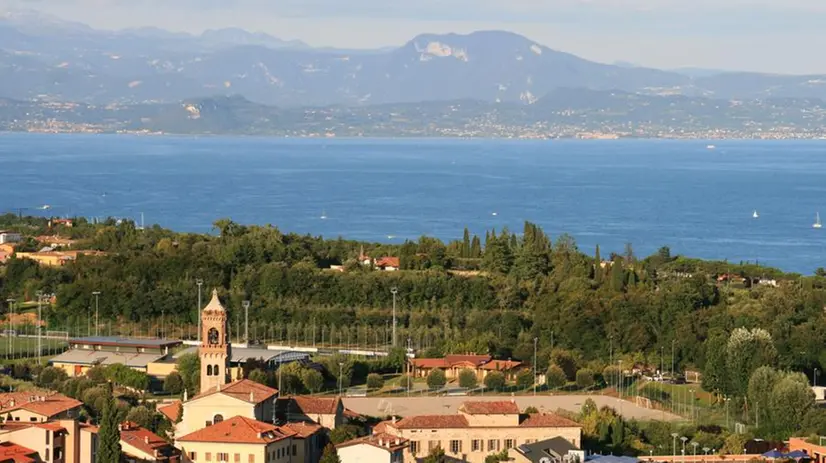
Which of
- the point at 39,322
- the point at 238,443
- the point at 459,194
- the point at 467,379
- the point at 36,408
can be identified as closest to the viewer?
the point at 238,443

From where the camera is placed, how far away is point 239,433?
83.4 ft

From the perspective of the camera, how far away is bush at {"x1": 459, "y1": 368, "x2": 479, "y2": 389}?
36.3m

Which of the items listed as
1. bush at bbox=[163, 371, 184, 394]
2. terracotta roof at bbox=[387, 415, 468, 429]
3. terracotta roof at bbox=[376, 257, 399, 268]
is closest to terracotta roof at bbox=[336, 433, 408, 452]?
terracotta roof at bbox=[387, 415, 468, 429]

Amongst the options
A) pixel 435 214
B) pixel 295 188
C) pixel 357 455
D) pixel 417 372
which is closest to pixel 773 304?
pixel 417 372

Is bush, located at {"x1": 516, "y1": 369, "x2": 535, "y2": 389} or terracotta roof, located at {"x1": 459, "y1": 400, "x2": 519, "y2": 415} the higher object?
terracotta roof, located at {"x1": 459, "y1": 400, "x2": 519, "y2": 415}

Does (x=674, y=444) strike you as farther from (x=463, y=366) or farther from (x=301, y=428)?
(x=463, y=366)

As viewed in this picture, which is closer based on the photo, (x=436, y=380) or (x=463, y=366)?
(x=436, y=380)

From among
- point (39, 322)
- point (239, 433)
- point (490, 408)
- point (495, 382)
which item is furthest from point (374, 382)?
point (39, 322)

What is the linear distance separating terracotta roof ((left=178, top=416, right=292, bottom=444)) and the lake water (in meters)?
42.8

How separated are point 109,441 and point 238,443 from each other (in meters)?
1.87

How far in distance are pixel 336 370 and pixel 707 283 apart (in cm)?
1439

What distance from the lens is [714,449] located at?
29.1m

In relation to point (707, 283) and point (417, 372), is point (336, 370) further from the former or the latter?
point (707, 283)

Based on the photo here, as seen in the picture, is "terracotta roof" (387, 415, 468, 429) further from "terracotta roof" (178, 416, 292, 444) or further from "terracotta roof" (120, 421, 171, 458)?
"terracotta roof" (120, 421, 171, 458)
